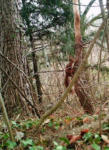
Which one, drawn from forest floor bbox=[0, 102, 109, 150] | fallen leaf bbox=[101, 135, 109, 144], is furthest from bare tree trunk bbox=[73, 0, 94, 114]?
fallen leaf bbox=[101, 135, 109, 144]

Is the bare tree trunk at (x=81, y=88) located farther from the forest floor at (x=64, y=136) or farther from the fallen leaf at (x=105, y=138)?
the fallen leaf at (x=105, y=138)

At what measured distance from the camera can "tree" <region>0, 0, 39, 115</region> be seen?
357 cm

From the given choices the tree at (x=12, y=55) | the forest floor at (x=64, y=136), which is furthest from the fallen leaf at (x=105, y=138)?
the tree at (x=12, y=55)

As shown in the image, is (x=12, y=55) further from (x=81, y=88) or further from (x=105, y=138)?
(x=105, y=138)

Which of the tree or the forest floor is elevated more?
the tree

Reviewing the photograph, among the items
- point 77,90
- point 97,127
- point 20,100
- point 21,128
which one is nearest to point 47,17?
point 77,90

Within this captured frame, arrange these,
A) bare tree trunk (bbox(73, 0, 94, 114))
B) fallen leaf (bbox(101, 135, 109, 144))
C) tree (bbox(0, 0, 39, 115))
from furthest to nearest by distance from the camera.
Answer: bare tree trunk (bbox(73, 0, 94, 114)) → tree (bbox(0, 0, 39, 115)) → fallen leaf (bbox(101, 135, 109, 144))

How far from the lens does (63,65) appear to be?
4.37 m

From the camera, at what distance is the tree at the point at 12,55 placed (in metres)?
3.57

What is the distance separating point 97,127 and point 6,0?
3206mm

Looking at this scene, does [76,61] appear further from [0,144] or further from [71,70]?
[0,144]

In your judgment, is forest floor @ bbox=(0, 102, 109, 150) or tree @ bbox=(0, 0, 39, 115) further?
tree @ bbox=(0, 0, 39, 115)

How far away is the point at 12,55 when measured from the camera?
3.67 m

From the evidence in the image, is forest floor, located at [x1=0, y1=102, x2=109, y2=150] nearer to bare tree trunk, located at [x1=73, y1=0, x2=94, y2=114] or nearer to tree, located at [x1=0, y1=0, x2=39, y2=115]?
tree, located at [x1=0, y1=0, x2=39, y2=115]
